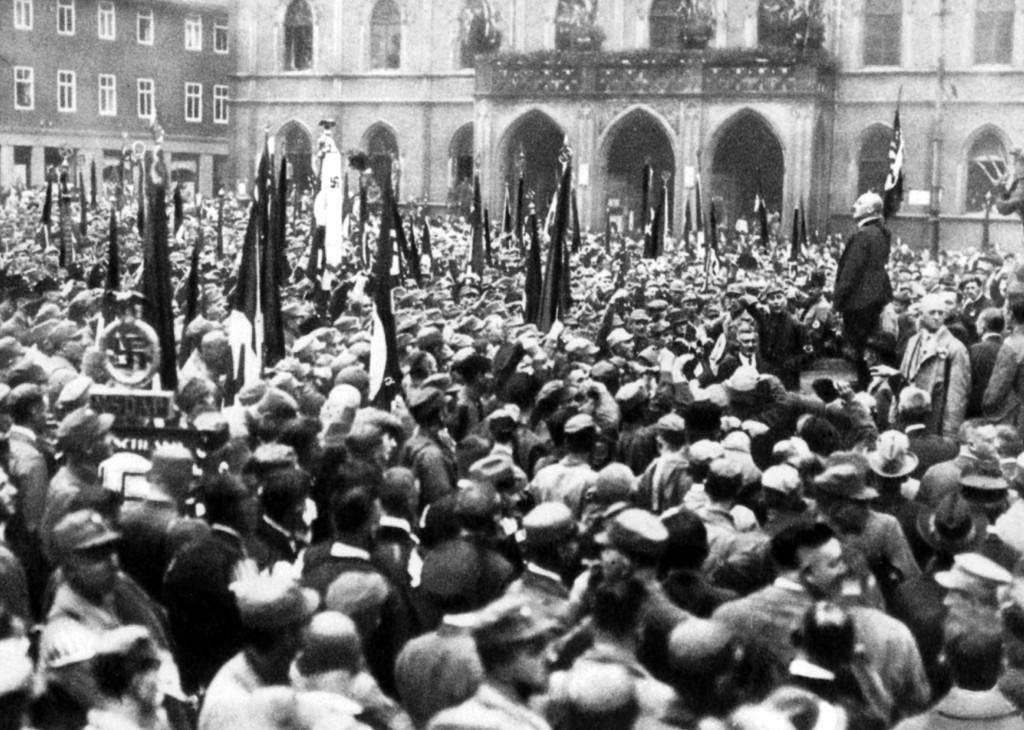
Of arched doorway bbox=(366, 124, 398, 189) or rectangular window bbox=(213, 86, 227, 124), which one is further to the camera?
rectangular window bbox=(213, 86, 227, 124)

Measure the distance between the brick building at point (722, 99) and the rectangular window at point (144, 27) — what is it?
10.5 metres

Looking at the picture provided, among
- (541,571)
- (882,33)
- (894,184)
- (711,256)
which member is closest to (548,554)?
(541,571)

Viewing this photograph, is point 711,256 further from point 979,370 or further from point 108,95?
point 108,95

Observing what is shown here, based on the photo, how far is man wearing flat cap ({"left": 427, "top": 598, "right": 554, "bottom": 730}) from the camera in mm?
4512

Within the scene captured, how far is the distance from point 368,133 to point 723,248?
22337 millimetres

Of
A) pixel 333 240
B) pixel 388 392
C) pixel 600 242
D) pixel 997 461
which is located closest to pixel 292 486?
pixel 997 461

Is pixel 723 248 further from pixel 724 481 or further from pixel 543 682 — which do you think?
pixel 543 682

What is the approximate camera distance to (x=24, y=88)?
51406 mm

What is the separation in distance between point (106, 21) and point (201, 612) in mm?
50715

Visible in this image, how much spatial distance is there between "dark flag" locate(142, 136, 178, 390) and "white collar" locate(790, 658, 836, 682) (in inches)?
235

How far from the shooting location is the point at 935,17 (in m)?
41.2

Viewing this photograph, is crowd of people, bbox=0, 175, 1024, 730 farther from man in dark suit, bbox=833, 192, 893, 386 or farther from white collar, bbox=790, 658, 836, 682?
man in dark suit, bbox=833, 192, 893, 386

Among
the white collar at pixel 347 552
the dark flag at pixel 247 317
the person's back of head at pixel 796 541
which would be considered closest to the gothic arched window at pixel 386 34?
the dark flag at pixel 247 317

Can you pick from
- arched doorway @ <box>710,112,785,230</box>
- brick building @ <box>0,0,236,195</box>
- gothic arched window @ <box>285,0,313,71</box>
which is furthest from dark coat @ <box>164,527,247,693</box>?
gothic arched window @ <box>285,0,313,71</box>
